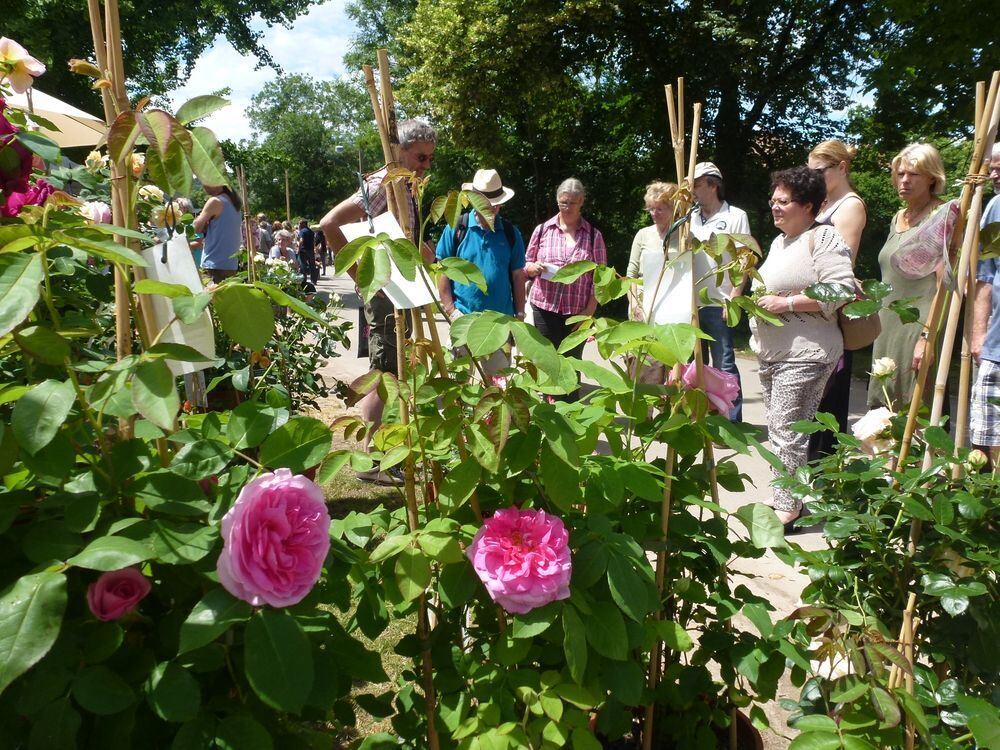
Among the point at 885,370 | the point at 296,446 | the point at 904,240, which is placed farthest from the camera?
the point at 904,240

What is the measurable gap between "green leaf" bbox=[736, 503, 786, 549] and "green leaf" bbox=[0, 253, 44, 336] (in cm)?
113

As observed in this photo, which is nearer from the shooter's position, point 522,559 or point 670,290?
point 522,559

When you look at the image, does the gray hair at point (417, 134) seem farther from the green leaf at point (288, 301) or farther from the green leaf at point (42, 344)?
the green leaf at point (42, 344)

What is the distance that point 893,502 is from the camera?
148 cm

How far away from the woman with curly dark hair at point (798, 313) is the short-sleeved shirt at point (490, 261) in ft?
4.98

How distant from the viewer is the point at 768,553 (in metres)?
3.51

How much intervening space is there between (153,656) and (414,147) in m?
2.94

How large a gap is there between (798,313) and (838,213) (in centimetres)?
67

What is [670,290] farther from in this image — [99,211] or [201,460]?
[99,211]

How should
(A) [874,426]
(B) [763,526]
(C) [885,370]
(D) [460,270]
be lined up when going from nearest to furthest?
(D) [460,270] < (B) [763,526] < (A) [874,426] < (C) [885,370]

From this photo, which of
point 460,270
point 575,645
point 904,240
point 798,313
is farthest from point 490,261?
point 575,645

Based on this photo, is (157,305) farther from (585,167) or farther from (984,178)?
(585,167)

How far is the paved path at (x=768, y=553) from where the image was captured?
227cm

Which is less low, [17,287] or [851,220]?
[851,220]
